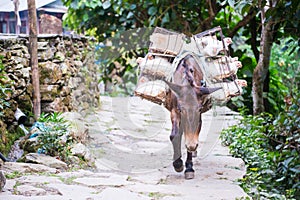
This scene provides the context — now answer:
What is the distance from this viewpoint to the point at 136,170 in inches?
181

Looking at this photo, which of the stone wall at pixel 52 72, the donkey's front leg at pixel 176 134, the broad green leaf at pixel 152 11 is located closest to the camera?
the donkey's front leg at pixel 176 134

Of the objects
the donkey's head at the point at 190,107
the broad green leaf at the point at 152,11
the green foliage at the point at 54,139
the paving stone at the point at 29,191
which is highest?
the broad green leaf at the point at 152,11

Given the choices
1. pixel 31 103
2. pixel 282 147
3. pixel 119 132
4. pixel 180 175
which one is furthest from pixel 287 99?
pixel 31 103

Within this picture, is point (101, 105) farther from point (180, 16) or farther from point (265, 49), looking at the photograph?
point (265, 49)

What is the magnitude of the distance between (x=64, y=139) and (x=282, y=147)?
221 cm

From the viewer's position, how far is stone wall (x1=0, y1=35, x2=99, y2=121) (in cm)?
492

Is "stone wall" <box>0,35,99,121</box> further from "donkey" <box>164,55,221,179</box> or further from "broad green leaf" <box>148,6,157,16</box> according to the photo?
"donkey" <box>164,55,221,179</box>

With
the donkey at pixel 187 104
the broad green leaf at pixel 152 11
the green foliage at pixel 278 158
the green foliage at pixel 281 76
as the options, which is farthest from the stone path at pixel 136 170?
the broad green leaf at pixel 152 11

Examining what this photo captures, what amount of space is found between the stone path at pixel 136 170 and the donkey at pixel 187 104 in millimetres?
304

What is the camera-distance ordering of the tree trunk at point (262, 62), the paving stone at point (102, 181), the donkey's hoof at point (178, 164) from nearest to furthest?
the paving stone at point (102, 181) < the donkey's hoof at point (178, 164) < the tree trunk at point (262, 62)

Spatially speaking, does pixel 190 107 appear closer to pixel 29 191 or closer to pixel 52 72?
pixel 29 191

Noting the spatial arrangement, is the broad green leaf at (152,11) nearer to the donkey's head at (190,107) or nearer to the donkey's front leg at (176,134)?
the donkey's front leg at (176,134)

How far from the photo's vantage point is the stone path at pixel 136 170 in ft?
10.9

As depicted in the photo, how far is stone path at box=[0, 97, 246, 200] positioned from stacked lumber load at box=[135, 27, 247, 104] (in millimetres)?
702
